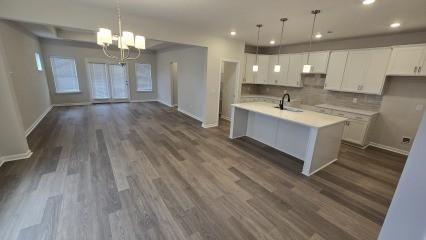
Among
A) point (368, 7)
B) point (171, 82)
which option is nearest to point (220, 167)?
point (368, 7)

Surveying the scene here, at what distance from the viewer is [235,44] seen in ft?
18.1

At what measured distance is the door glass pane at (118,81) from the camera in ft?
27.4

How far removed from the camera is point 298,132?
11.8ft

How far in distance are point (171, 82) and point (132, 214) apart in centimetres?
662

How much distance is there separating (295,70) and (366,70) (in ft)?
5.97

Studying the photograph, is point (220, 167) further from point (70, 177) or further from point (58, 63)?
point (58, 63)

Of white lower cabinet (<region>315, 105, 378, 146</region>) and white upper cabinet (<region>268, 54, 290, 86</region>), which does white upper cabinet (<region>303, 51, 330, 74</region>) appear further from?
white lower cabinet (<region>315, 105, 378, 146</region>)

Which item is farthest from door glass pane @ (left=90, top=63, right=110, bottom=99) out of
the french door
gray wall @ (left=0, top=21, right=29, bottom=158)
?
gray wall @ (left=0, top=21, right=29, bottom=158)

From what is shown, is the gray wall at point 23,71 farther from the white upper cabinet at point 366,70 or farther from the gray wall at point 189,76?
the white upper cabinet at point 366,70

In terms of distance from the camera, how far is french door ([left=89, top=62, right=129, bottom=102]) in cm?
799

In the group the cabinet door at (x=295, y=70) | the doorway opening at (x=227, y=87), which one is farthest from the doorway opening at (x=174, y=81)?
the cabinet door at (x=295, y=70)

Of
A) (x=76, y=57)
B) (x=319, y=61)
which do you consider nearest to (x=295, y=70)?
(x=319, y=61)

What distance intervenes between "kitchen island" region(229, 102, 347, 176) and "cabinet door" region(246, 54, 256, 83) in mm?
2387

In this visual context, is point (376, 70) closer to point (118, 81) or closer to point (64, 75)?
point (118, 81)
